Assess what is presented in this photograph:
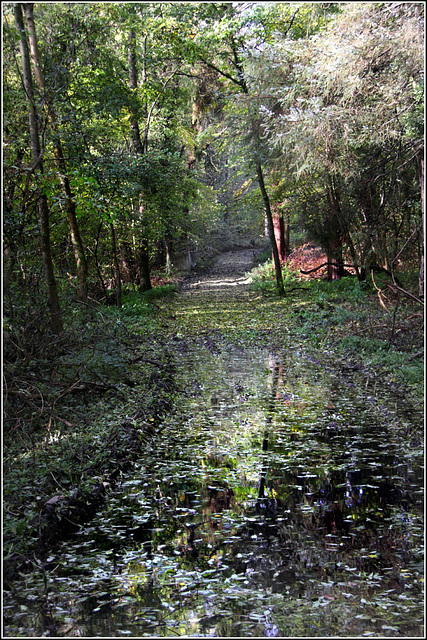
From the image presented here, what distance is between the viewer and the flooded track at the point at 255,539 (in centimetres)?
318

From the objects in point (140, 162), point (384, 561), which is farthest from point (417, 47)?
point (140, 162)

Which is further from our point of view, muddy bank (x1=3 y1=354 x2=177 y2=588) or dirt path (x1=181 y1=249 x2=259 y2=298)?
dirt path (x1=181 y1=249 x2=259 y2=298)

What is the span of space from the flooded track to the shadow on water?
0.01 m

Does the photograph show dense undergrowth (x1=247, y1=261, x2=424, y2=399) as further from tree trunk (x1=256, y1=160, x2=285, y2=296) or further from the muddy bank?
the muddy bank

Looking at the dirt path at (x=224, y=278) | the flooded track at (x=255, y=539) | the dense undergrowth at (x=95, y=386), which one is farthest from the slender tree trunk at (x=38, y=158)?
the dirt path at (x=224, y=278)

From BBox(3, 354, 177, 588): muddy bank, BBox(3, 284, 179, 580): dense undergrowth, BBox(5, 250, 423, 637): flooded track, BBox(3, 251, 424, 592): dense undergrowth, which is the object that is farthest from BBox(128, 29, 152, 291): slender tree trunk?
BBox(5, 250, 423, 637): flooded track

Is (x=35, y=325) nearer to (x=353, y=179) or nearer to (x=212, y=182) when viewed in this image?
(x=353, y=179)

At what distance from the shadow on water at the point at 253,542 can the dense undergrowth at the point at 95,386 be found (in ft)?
0.82

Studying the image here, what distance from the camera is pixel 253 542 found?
13.2 ft

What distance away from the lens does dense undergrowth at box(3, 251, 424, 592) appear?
4.45 metres

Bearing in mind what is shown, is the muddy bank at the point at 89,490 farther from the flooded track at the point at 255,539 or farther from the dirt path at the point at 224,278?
the dirt path at the point at 224,278

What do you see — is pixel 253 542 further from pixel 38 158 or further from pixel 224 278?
pixel 224 278

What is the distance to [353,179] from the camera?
38.2 ft

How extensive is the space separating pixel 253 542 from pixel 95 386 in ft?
13.0
